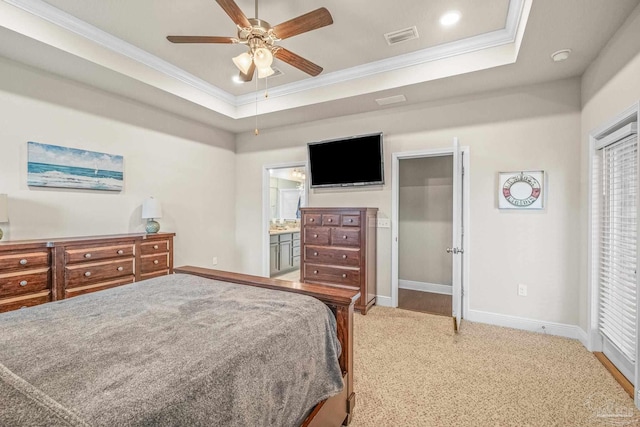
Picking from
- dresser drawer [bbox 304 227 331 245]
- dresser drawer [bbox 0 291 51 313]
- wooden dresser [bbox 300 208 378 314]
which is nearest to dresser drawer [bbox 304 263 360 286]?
wooden dresser [bbox 300 208 378 314]

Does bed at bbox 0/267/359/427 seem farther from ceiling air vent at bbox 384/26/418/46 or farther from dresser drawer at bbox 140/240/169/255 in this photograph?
ceiling air vent at bbox 384/26/418/46

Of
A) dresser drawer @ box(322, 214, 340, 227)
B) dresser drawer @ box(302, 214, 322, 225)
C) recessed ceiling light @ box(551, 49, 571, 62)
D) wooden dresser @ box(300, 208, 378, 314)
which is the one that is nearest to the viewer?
recessed ceiling light @ box(551, 49, 571, 62)

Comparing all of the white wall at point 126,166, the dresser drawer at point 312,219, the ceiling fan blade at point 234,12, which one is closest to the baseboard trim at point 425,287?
the dresser drawer at point 312,219

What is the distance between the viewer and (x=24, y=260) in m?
2.52

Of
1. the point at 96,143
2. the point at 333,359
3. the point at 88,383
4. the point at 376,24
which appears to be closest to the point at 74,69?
the point at 96,143

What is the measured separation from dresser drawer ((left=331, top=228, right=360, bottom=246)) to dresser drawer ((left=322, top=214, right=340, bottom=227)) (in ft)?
0.29

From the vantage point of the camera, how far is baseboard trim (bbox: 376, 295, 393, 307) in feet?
13.0

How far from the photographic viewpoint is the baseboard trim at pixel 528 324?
2992 mm

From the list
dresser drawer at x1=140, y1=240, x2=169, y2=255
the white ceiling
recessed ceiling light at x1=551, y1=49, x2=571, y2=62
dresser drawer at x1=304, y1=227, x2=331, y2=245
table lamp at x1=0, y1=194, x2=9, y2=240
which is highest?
the white ceiling

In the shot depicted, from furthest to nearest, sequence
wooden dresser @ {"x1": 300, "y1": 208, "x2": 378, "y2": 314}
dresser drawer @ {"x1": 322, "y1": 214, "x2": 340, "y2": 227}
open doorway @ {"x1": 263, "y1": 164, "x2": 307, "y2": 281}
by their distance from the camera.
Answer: open doorway @ {"x1": 263, "y1": 164, "x2": 307, "y2": 281}, dresser drawer @ {"x1": 322, "y1": 214, "x2": 340, "y2": 227}, wooden dresser @ {"x1": 300, "y1": 208, "x2": 378, "y2": 314}

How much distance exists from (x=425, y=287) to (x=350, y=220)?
7.18 ft

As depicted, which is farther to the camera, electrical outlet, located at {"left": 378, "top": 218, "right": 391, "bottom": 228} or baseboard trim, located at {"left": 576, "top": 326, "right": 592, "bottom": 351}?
electrical outlet, located at {"left": 378, "top": 218, "right": 391, "bottom": 228}

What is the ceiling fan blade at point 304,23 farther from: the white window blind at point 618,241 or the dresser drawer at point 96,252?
the dresser drawer at point 96,252

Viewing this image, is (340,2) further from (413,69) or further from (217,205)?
(217,205)
